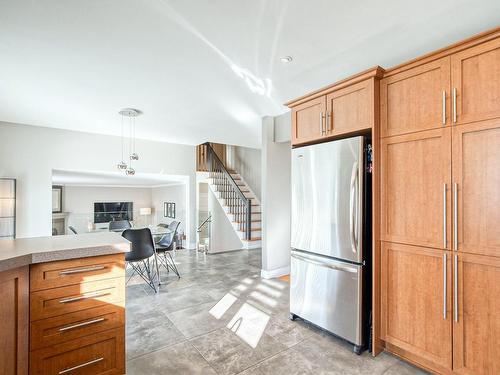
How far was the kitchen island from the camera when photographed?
1483mm

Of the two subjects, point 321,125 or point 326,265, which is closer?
point 326,265

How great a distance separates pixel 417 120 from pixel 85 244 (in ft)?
8.41

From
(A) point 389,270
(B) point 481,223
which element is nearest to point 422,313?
(A) point 389,270

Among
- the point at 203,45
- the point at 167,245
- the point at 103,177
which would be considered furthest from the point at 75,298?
the point at 103,177

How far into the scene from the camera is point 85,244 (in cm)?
183

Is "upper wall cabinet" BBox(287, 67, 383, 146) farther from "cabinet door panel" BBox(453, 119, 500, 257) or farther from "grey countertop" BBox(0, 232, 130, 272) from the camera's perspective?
"grey countertop" BBox(0, 232, 130, 272)

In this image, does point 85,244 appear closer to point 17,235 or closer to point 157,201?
point 17,235

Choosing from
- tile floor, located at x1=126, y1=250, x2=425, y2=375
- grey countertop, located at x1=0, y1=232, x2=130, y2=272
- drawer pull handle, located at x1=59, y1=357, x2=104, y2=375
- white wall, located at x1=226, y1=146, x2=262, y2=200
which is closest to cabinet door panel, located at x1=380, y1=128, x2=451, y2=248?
tile floor, located at x1=126, y1=250, x2=425, y2=375

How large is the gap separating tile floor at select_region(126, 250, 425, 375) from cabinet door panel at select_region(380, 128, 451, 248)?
1.07 metres

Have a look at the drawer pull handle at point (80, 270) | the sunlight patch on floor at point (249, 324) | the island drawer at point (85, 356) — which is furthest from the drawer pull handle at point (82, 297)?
the sunlight patch on floor at point (249, 324)

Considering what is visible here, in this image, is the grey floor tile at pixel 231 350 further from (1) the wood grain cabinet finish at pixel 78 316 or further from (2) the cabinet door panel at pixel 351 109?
(2) the cabinet door panel at pixel 351 109

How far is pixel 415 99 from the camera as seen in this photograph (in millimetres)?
2090

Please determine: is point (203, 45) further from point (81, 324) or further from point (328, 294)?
point (328, 294)

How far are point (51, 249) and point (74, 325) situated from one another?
50 cm
